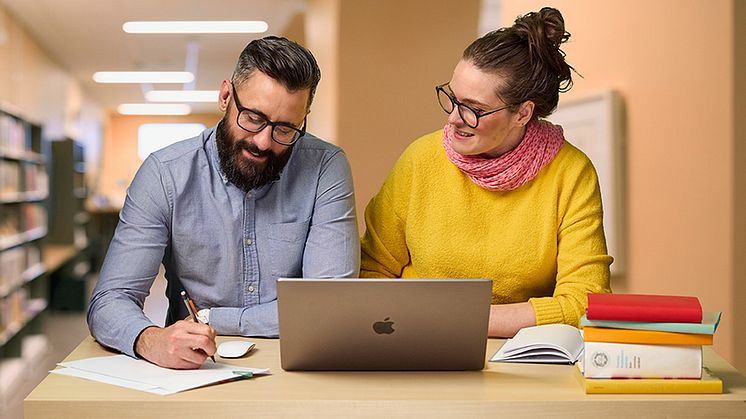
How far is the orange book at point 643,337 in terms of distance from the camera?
1429 mm

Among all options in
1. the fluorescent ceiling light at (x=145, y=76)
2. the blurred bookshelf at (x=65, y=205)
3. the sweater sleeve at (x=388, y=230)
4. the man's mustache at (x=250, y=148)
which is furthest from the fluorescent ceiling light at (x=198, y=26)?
the man's mustache at (x=250, y=148)

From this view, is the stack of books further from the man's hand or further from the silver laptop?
the man's hand

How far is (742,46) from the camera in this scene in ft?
10.4

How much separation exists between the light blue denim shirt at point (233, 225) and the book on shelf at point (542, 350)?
0.46 meters

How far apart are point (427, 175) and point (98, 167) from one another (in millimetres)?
12803

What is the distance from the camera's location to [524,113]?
2.12 m

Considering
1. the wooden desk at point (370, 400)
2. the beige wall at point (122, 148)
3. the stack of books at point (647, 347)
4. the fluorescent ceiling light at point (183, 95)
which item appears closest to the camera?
the wooden desk at point (370, 400)

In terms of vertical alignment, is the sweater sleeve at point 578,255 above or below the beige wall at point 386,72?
below

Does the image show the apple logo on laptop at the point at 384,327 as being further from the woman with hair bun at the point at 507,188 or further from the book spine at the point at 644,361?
the woman with hair bun at the point at 507,188

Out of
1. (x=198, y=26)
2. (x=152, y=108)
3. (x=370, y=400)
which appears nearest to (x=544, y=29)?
(x=370, y=400)

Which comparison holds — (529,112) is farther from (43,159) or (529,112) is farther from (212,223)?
(43,159)

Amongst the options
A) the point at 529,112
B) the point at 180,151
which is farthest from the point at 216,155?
the point at 529,112

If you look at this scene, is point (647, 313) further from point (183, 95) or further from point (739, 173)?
point (183, 95)

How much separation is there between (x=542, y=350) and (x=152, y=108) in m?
13.0
